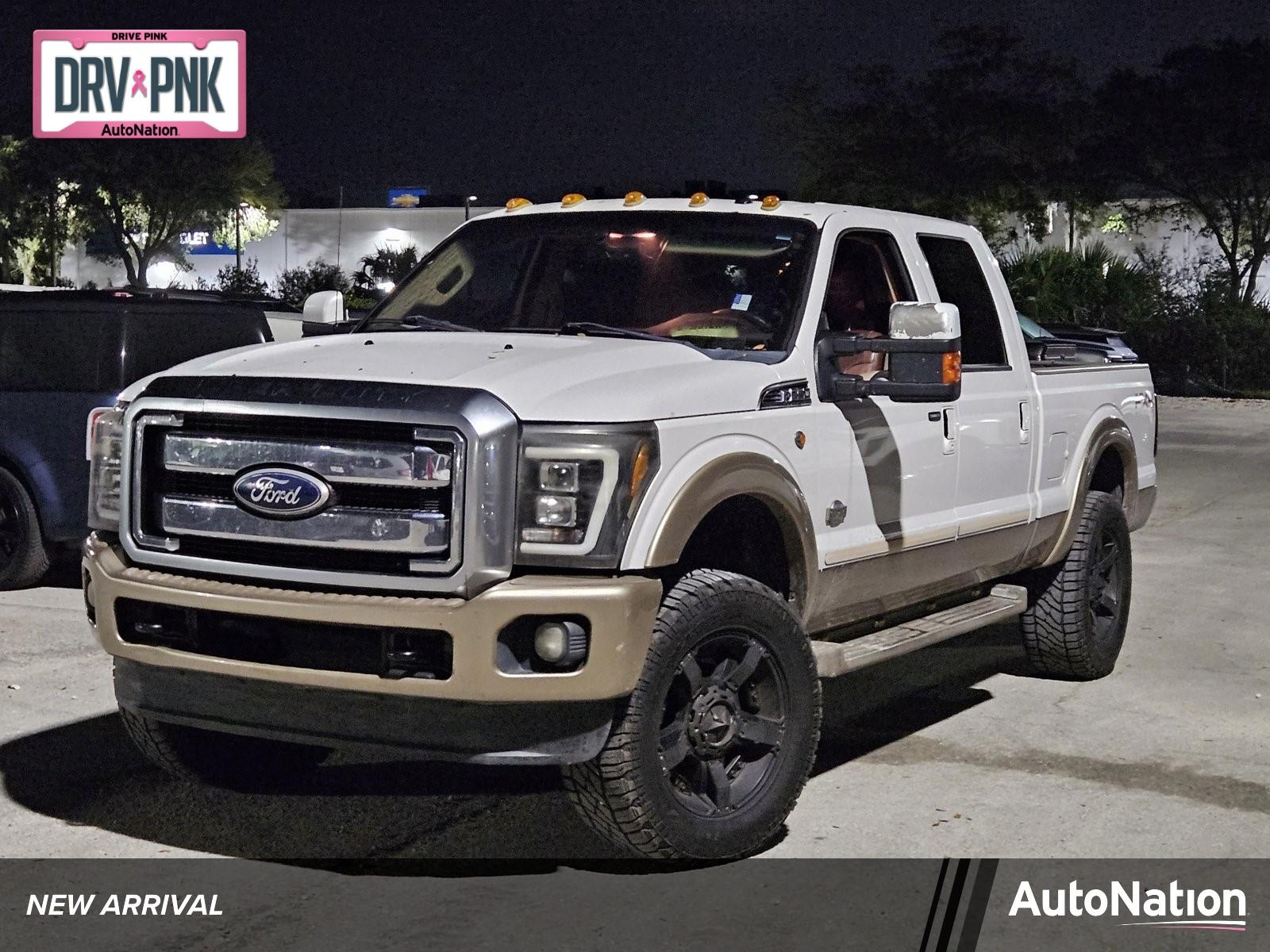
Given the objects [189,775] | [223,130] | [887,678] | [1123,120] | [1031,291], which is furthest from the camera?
[223,130]

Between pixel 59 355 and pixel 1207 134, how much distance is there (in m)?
36.4

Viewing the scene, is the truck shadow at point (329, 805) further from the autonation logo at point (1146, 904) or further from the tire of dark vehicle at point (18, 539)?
the tire of dark vehicle at point (18, 539)

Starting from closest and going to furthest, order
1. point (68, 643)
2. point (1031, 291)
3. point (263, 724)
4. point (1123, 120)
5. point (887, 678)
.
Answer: point (263, 724) → point (887, 678) → point (68, 643) → point (1031, 291) → point (1123, 120)

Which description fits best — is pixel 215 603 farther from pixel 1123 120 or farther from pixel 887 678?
pixel 1123 120

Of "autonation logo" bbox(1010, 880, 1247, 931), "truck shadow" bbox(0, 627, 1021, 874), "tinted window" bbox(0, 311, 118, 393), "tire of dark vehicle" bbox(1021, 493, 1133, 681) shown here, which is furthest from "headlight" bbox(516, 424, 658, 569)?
"tinted window" bbox(0, 311, 118, 393)

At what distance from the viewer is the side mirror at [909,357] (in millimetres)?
5758

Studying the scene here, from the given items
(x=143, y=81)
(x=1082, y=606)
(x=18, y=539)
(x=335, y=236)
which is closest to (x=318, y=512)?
(x=1082, y=606)

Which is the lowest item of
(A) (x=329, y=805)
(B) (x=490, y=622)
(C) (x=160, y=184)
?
(A) (x=329, y=805)

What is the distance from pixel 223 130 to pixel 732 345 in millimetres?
53121

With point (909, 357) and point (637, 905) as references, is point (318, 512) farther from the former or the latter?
point (909, 357)

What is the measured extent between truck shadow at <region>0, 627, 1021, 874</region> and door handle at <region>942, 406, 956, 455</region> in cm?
115

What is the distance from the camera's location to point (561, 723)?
4.82m

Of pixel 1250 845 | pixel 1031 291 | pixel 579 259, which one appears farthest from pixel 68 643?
pixel 1031 291

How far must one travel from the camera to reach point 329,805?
5.88 m
